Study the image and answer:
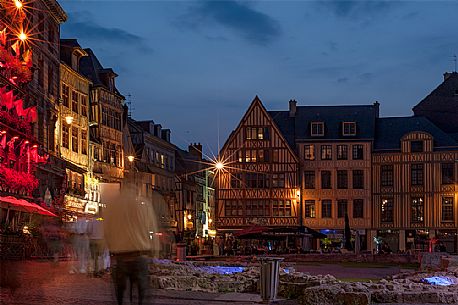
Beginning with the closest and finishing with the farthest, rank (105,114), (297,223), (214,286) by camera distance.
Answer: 1. (214,286)
2. (105,114)
3. (297,223)

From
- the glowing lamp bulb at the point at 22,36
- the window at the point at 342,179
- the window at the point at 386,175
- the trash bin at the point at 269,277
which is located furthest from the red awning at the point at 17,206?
the window at the point at 386,175

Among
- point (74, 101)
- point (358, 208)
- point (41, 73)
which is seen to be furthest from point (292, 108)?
point (41, 73)

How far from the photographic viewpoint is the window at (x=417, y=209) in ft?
222

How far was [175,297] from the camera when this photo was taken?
16531 millimetres

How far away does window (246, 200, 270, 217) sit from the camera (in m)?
68.4

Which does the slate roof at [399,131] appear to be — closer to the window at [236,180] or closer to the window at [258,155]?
the window at [258,155]

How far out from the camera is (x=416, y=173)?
224 feet

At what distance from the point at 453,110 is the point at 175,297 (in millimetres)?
64289

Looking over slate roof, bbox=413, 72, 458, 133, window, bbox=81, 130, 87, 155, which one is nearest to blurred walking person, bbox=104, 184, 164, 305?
window, bbox=81, 130, 87, 155

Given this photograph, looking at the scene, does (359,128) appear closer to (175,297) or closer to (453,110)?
(453,110)

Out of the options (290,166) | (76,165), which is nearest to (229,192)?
(290,166)

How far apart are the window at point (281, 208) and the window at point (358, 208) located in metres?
5.40

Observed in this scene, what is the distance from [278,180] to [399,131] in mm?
11525

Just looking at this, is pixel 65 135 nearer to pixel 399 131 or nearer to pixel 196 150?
pixel 399 131
